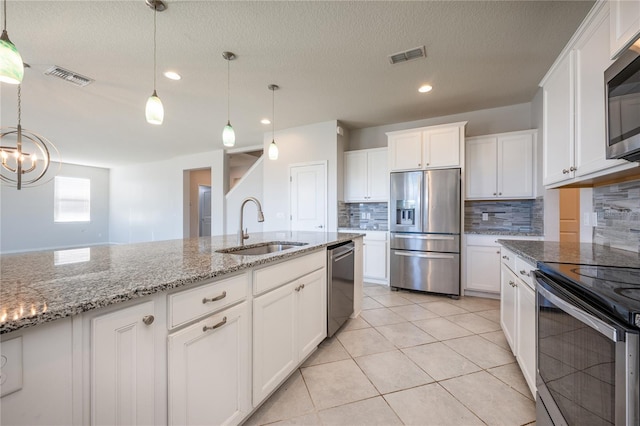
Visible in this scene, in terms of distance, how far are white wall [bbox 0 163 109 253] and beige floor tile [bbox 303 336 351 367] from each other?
933cm

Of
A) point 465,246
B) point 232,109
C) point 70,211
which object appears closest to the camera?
point 465,246

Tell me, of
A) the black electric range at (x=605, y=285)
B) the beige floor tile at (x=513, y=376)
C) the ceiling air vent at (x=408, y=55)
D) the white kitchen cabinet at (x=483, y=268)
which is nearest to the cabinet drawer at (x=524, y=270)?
the black electric range at (x=605, y=285)

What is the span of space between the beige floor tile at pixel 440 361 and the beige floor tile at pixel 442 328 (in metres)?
0.19

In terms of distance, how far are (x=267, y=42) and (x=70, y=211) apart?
936 centimetres

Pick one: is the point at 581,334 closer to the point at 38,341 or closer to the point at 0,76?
the point at 38,341

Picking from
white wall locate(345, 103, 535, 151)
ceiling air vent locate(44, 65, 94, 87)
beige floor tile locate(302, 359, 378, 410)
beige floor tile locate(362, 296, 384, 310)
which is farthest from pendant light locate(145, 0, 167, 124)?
white wall locate(345, 103, 535, 151)

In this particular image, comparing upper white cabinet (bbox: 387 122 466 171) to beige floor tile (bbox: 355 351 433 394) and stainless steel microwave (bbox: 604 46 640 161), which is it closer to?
stainless steel microwave (bbox: 604 46 640 161)

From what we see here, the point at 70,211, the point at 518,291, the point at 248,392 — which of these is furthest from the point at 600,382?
the point at 70,211

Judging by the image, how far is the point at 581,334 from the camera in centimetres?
95

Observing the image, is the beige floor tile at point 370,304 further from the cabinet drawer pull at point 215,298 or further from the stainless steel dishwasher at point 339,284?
the cabinet drawer pull at point 215,298

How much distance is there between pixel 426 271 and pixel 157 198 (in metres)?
7.57

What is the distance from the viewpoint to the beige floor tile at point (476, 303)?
3.17m

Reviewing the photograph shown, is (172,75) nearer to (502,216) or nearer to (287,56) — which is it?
(287,56)

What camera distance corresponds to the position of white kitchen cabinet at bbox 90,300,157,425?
2.65 feet
